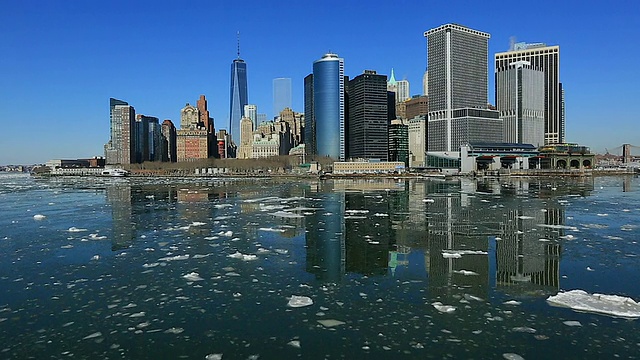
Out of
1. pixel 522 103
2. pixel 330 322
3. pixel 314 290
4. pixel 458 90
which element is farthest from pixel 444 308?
pixel 522 103

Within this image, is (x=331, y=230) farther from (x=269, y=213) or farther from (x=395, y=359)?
(x=395, y=359)

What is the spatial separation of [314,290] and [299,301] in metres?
1.02

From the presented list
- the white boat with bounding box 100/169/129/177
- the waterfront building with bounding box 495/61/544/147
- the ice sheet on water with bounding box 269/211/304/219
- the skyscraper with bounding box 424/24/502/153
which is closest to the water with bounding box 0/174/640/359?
the ice sheet on water with bounding box 269/211/304/219

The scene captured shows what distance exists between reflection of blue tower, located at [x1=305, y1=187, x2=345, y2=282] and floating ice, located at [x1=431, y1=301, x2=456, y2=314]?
3.28 metres

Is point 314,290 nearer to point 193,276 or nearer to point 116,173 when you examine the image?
point 193,276

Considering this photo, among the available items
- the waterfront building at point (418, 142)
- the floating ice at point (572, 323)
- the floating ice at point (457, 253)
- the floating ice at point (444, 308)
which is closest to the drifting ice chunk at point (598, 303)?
the floating ice at point (572, 323)

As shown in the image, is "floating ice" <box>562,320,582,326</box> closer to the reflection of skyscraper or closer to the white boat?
the reflection of skyscraper

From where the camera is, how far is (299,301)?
1041cm

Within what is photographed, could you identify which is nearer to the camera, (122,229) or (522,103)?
(122,229)

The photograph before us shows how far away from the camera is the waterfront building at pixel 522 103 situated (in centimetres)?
18838

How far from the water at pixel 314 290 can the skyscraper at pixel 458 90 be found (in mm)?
155871

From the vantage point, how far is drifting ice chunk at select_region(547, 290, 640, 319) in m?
9.33

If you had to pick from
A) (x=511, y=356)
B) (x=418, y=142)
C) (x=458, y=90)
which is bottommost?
(x=511, y=356)

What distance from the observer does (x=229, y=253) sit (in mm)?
15953
